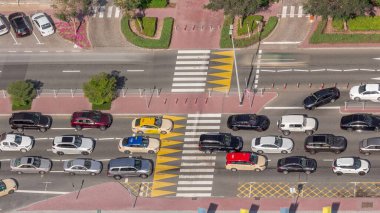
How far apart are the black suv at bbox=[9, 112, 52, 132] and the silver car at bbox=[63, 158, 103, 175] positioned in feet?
28.6

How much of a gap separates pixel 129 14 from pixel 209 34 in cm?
1369

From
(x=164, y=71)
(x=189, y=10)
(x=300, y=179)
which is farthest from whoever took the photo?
(x=189, y=10)

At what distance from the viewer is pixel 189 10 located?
134 meters

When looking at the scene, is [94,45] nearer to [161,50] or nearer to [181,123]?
[161,50]

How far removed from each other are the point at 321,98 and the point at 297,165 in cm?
1306

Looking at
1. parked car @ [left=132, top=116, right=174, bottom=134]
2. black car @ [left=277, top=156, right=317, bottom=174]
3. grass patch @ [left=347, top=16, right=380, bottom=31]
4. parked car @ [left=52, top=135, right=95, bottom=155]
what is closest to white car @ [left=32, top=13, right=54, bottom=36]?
parked car @ [left=52, top=135, right=95, bottom=155]

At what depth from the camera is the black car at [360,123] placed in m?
112

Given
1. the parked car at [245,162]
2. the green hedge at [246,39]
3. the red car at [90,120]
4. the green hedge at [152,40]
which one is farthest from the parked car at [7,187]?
the green hedge at [246,39]

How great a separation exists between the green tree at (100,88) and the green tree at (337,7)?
3286 centimetres

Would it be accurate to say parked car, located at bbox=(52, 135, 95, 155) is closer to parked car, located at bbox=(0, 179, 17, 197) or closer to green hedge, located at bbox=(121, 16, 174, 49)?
parked car, located at bbox=(0, 179, 17, 197)

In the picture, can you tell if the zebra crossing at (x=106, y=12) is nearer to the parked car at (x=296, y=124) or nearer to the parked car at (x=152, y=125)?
the parked car at (x=152, y=125)

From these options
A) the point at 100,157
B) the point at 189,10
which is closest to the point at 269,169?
the point at 100,157

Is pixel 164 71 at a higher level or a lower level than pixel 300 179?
higher

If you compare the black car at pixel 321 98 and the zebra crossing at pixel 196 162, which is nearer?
the zebra crossing at pixel 196 162
